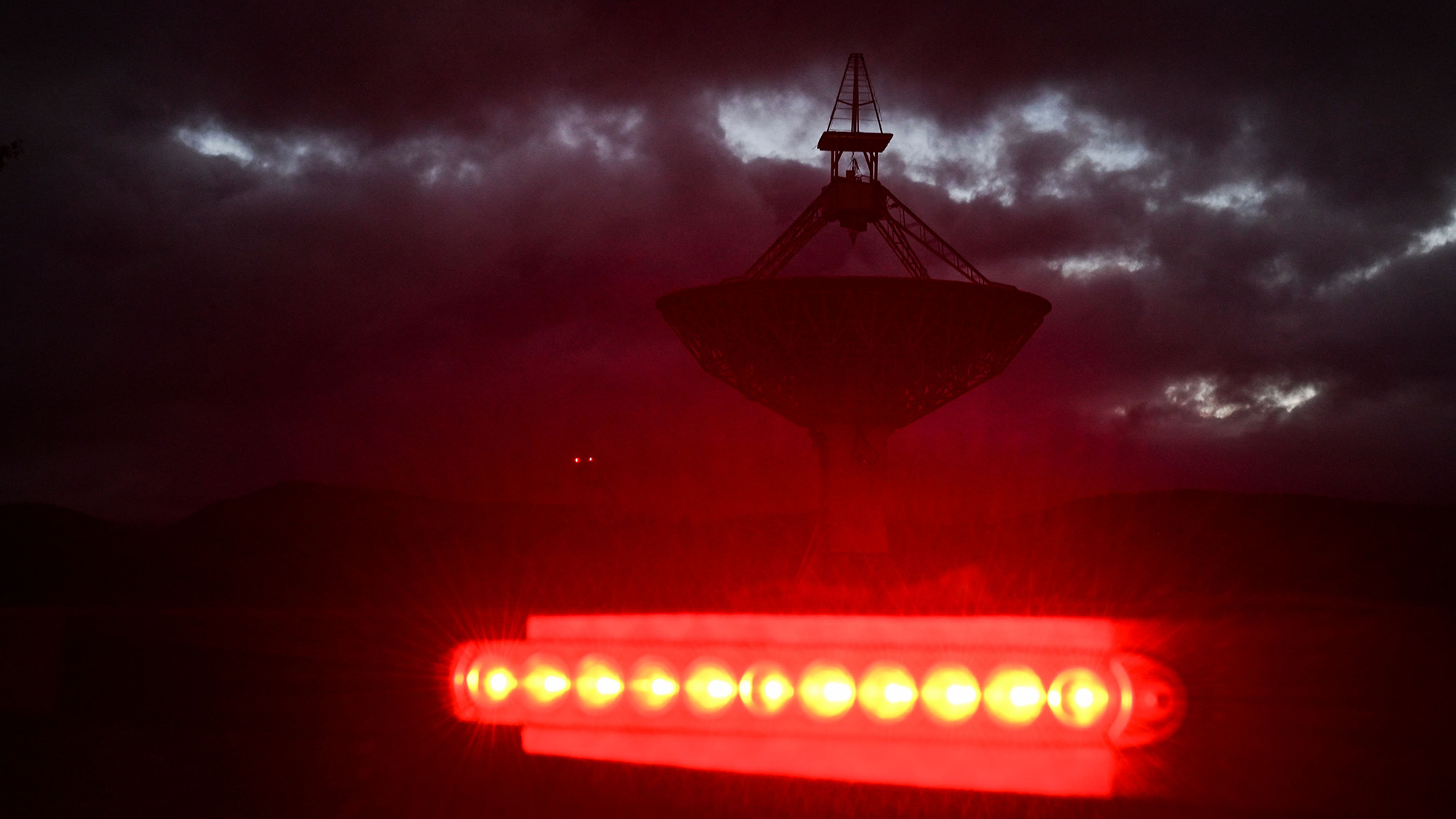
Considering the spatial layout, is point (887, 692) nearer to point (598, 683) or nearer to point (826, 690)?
point (826, 690)

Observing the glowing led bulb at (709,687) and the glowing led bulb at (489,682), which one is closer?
the glowing led bulb at (709,687)

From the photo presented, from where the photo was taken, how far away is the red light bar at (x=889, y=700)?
89.5 inches

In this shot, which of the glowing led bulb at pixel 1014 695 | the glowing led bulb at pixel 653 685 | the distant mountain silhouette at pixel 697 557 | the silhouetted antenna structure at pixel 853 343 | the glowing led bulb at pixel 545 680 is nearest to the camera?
the glowing led bulb at pixel 1014 695

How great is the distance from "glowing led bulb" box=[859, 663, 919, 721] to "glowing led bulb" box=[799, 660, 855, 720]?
33mm

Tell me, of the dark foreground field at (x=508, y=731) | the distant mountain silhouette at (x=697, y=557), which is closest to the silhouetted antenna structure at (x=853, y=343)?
the distant mountain silhouette at (x=697, y=557)

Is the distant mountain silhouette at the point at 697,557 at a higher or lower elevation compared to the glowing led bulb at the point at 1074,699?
higher

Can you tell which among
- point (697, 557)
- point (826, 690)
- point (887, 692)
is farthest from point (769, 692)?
point (697, 557)

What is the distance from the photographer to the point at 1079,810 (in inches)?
100

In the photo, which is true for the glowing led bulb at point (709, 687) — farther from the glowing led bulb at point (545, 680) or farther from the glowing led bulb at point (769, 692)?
the glowing led bulb at point (545, 680)

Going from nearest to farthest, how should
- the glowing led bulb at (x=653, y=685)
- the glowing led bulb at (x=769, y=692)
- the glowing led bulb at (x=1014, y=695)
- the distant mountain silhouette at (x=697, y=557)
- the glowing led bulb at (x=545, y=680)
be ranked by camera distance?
the glowing led bulb at (x=1014, y=695)
the glowing led bulb at (x=769, y=692)
the glowing led bulb at (x=653, y=685)
the glowing led bulb at (x=545, y=680)
the distant mountain silhouette at (x=697, y=557)

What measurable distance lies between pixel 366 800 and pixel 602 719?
1338 mm

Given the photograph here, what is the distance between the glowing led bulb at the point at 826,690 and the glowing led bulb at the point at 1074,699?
418 mm

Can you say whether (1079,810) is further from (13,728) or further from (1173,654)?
(13,728)

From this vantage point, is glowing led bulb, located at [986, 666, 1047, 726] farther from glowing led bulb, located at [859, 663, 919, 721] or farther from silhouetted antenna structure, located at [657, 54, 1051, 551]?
silhouetted antenna structure, located at [657, 54, 1051, 551]
